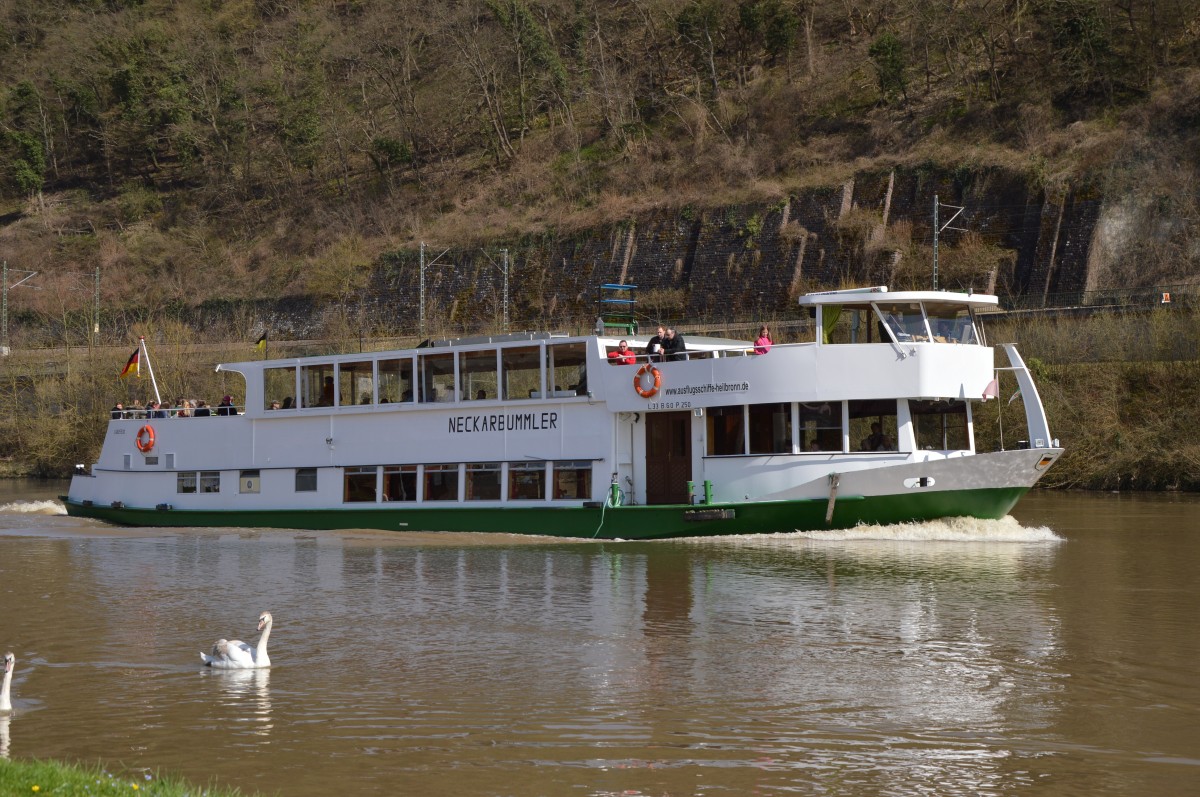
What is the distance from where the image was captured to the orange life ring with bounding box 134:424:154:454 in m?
33.2

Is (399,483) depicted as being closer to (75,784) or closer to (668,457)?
(668,457)

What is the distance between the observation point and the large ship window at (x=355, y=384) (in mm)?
30422

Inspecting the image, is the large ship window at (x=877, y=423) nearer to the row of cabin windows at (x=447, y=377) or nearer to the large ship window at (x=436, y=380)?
the row of cabin windows at (x=447, y=377)

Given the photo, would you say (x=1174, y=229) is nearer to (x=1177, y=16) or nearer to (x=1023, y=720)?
(x=1177, y=16)

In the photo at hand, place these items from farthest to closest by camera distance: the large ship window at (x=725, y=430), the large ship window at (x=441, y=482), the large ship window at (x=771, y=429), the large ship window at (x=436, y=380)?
the large ship window at (x=441, y=482) < the large ship window at (x=436, y=380) < the large ship window at (x=725, y=430) < the large ship window at (x=771, y=429)

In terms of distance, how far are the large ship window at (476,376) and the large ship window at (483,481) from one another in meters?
1.48

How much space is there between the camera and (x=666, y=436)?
1069 inches

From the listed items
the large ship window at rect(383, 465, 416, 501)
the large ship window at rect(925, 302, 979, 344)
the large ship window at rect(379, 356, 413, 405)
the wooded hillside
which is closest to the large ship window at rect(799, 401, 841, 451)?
the large ship window at rect(925, 302, 979, 344)

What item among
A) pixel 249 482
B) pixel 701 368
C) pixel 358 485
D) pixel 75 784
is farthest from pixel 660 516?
pixel 75 784

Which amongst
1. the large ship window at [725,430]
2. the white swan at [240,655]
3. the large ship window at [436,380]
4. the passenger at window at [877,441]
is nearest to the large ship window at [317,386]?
the large ship window at [436,380]

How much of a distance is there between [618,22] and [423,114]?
15849 mm

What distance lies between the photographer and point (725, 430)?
26.4 metres

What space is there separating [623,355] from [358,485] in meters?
7.44

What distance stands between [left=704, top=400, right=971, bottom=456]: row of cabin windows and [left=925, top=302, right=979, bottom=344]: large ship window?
1276 millimetres
